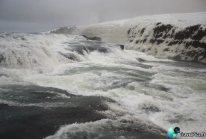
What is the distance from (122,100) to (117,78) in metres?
2.94

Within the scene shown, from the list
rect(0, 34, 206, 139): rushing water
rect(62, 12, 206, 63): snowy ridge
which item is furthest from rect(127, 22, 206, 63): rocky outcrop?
rect(0, 34, 206, 139): rushing water

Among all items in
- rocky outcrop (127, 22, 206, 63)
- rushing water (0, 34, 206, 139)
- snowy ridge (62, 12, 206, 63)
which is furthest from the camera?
snowy ridge (62, 12, 206, 63)

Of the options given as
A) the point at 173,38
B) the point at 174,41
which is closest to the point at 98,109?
the point at 174,41

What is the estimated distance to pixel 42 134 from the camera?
340 centimetres

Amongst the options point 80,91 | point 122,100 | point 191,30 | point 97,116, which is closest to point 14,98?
point 80,91

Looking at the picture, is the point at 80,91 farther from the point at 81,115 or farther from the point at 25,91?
the point at 81,115

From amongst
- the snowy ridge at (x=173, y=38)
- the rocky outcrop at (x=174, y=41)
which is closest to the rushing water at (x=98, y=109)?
the rocky outcrop at (x=174, y=41)

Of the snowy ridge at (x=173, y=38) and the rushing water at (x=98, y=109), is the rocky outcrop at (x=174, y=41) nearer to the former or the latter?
the snowy ridge at (x=173, y=38)

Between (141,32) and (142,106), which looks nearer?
(142,106)

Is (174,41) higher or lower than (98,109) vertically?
higher

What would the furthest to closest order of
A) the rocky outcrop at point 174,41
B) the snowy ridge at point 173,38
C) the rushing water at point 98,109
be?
the snowy ridge at point 173,38 → the rocky outcrop at point 174,41 → the rushing water at point 98,109

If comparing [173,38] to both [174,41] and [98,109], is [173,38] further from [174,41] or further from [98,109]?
[98,109]

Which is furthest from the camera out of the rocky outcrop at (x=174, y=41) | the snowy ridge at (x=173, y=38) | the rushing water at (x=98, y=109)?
the snowy ridge at (x=173, y=38)

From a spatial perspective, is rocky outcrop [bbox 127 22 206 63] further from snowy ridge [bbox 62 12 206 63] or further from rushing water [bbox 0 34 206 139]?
rushing water [bbox 0 34 206 139]
